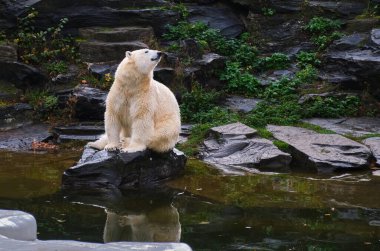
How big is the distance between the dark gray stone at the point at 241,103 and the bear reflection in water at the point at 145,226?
5637mm

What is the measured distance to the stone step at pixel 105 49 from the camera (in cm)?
1388

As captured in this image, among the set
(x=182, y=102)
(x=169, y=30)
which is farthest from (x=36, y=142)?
(x=169, y=30)

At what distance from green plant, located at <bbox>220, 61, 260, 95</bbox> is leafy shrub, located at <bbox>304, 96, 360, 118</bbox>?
145cm

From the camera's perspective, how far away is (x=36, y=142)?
11516mm

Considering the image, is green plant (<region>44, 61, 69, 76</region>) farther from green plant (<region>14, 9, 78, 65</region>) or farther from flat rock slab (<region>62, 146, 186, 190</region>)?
flat rock slab (<region>62, 146, 186, 190</region>)

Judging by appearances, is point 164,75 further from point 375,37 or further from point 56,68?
point 375,37

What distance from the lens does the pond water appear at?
6.50 meters

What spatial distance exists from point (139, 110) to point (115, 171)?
92cm

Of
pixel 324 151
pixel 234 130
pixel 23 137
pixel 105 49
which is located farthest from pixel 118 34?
pixel 324 151

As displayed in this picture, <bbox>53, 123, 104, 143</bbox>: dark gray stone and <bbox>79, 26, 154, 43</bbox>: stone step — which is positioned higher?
<bbox>79, 26, 154, 43</bbox>: stone step

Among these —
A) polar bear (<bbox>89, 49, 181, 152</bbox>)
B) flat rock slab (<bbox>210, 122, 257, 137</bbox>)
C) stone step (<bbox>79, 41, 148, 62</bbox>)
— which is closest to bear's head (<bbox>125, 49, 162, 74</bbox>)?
polar bear (<bbox>89, 49, 181, 152</bbox>)

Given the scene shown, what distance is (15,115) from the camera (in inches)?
496

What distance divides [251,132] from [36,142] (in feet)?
12.7

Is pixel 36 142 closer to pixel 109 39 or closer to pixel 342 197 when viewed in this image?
pixel 109 39
